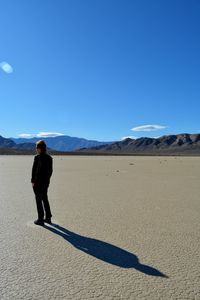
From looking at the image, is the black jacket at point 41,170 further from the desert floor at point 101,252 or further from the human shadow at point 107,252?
the human shadow at point 107,252

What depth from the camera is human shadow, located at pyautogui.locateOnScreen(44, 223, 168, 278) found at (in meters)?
4.50

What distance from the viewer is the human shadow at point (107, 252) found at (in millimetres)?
4500

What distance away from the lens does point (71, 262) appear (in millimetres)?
4668

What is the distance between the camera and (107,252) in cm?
514

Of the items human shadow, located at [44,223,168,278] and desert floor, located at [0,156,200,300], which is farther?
human shadow, located at [44,223,168,278]

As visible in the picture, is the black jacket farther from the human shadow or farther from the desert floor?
the human shadow

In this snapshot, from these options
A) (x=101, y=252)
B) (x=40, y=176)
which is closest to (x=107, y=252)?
(x=101, y=252)

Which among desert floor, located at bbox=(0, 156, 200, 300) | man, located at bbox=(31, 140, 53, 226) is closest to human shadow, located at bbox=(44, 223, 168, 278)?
desert floor, located at bbox=(0, 156, 200, 300)

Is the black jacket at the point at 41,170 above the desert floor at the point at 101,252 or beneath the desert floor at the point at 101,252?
above

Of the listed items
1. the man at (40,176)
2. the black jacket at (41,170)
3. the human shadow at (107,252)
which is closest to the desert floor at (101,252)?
the human shadow at (107,252)

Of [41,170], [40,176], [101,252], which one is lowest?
[101,252]

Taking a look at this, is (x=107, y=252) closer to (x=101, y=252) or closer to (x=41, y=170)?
(x=101, y=252)

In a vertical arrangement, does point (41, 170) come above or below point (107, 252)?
above

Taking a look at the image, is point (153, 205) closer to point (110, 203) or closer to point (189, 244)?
point (110, 203)
